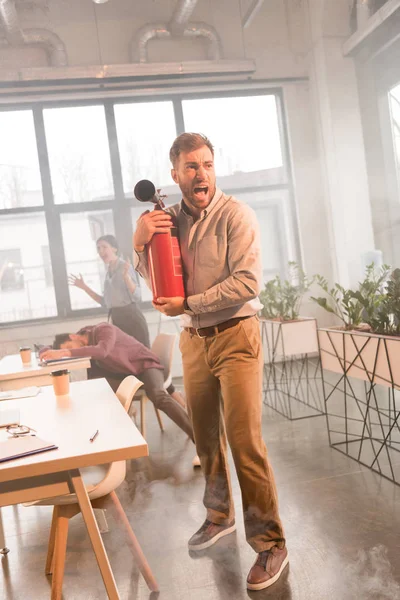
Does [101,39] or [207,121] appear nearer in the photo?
[101,39]

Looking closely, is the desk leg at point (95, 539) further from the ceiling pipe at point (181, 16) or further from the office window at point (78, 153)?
the ceiling pipe at point (181, 16)

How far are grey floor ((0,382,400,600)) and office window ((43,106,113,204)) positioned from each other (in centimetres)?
388

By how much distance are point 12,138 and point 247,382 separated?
5.22 metres

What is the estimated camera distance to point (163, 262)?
6.37ft

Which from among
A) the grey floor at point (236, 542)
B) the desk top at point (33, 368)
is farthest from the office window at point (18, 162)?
the grey floor at point (236, 542)

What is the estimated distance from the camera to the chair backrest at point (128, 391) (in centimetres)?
198

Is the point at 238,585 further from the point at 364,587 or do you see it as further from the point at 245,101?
the point at 245,101

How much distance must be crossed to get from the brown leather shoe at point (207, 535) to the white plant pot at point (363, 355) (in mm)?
1006

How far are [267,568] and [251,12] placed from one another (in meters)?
5.71

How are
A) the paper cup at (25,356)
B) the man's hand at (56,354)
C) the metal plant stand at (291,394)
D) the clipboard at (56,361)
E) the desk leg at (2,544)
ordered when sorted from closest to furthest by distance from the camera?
the desk leg at (2,544) → the clipboard at (56,361) → the man's hand at (56,354) → the paper cup at (25,356) → the metal plant stand at (291,394)

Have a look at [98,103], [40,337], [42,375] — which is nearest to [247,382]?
[42,375]

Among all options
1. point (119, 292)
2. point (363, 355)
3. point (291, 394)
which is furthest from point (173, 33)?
point (363, 355)

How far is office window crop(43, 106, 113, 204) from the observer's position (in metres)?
6.35

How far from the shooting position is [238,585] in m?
1.90
